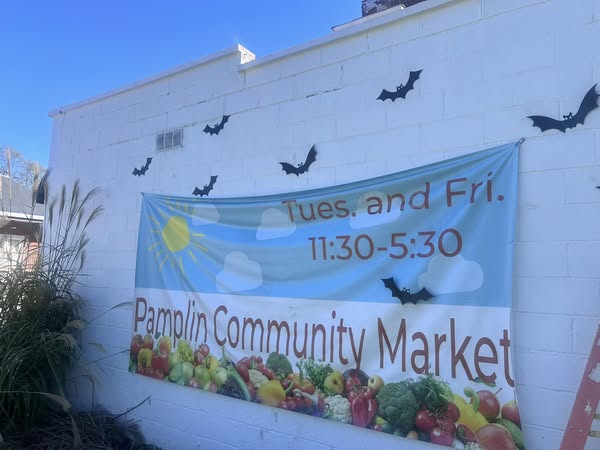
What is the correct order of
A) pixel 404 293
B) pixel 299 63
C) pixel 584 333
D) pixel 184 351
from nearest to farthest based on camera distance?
1. pixel 584 333
2. pixel 404 293
3. pixel 299 63
4. pixel 184 351

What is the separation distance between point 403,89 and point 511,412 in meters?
2.10

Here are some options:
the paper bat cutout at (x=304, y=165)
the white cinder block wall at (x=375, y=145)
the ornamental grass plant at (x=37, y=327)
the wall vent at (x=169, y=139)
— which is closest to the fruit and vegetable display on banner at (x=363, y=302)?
the white cinder block wall at (x=375, y=145)

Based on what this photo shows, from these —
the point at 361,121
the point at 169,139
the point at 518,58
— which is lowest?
the point at 361,121

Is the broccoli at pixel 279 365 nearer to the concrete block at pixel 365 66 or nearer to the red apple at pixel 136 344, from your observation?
the red apple at pixel 136 344

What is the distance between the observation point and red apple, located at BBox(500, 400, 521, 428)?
261 centimetres

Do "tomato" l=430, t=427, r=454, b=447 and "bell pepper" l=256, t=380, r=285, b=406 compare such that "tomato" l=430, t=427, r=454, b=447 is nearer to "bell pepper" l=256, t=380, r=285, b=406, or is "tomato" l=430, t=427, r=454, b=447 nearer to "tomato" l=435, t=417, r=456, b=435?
"tomato" l=435, t=417, r=456, b=435

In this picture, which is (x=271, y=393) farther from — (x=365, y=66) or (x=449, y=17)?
(x=449, y=17)

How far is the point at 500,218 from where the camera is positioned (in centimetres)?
277

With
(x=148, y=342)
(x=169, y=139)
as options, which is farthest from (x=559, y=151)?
(x=148, y=342)

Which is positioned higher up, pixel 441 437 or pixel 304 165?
pixel 304 165

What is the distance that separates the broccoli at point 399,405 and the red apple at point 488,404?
375mm

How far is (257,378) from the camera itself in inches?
143

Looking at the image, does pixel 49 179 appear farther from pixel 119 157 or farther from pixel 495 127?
pixel 495 127

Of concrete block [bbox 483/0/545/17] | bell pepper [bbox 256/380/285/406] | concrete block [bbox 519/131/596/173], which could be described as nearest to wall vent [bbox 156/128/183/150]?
bell pepper [bbox 256/380/285/406]
